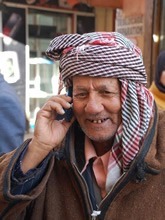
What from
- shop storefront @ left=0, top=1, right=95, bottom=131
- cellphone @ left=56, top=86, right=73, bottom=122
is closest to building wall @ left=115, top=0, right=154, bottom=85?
shop storefront @ left=0, top=1, right=95, bottom=131

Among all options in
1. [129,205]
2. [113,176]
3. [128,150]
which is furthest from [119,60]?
[129,205]

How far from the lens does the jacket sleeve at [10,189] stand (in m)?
1.58

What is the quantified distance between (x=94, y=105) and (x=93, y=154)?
0.27 meters

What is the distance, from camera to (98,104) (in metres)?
1.64

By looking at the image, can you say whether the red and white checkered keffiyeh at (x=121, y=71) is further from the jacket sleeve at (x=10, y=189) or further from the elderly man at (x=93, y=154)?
the jacket sleeve at (x=10, y=189)

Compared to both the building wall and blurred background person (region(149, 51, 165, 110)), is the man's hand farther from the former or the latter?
the building wall

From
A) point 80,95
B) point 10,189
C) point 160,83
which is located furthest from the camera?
point 160,83

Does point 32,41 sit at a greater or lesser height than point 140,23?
lesser

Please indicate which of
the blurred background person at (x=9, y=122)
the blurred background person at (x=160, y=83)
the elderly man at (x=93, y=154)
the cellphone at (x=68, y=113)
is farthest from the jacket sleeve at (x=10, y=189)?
the blurred background person at (x=160, y=83)

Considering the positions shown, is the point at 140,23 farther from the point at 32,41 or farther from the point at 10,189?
the point at 10,189

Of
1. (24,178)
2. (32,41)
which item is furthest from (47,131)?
(32,41)

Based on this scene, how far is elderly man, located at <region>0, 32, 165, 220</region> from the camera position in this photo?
1601 mm

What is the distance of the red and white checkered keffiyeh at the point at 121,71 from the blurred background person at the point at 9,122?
708 mm

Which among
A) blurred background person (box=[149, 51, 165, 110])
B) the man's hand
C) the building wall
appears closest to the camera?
the man's hand
